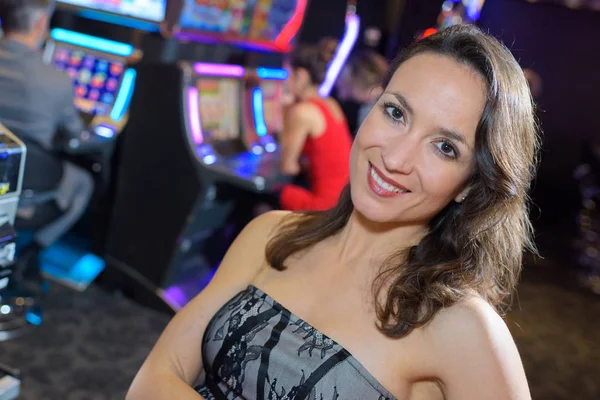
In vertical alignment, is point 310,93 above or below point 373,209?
below

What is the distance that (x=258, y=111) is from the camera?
3.46m

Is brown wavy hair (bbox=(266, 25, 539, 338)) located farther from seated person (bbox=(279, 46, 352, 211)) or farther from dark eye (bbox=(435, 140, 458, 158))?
seated person (bbox=(279, 46, 352, 211))

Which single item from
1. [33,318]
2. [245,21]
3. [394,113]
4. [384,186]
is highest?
[394,113]

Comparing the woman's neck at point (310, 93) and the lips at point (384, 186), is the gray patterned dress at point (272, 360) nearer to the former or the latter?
the lips at point (384, 186)

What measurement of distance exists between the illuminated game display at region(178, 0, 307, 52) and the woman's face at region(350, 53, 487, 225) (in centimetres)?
184

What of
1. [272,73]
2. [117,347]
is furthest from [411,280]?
[272,73]

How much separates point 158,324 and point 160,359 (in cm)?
175

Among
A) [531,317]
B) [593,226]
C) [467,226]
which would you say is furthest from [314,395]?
[593,226]

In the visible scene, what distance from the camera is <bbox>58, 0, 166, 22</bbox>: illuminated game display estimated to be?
111 inches

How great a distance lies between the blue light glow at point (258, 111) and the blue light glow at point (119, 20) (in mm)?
727

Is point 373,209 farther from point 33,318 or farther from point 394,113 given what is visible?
point 33,318

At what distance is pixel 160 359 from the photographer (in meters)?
1.28

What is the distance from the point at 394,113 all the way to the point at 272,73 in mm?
2483

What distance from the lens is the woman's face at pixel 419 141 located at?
1.12 meters
